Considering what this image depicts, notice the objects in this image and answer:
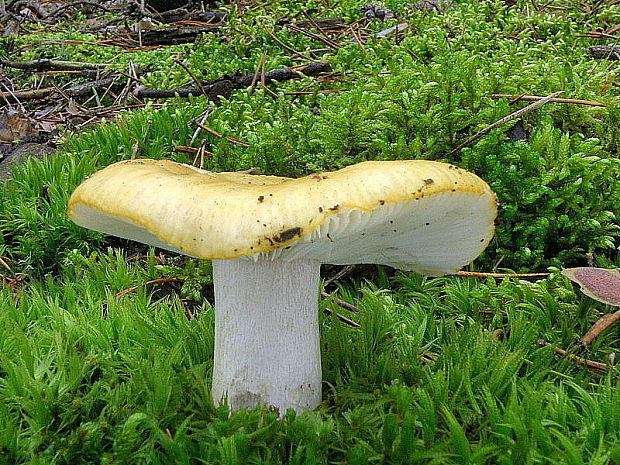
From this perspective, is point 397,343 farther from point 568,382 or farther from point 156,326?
point 156,326

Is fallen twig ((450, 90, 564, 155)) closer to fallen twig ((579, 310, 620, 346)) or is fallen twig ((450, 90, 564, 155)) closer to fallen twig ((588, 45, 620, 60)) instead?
fallen twig ((579, 310, 620, 346))

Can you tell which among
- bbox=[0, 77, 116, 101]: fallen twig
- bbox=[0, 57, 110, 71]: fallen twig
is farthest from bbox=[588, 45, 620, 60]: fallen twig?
bbox=[0, 57, 110, 71]: fallen twig

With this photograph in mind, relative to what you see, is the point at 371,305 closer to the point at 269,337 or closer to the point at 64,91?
the point at 269,337

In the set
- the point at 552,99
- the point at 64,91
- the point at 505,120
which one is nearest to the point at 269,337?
the point at 505,120

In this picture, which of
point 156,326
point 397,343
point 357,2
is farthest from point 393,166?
point 357,2

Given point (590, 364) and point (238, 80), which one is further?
point (238, 80)

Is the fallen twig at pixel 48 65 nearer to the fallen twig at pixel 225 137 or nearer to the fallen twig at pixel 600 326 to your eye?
the fallen twig at pixel 225 137

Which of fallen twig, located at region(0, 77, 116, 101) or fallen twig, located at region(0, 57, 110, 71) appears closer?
fallen twig, located at region(0, 77, 116, 101)

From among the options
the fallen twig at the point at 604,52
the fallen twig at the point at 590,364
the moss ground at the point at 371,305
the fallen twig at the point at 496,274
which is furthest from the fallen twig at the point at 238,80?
the fallen twig at the point at 590,364

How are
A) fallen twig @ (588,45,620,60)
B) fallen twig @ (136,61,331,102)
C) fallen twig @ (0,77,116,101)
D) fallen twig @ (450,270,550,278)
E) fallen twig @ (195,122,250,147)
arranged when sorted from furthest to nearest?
fallen twig @ (0,77,116,101) < fallen twig @ (136,61,331,102) < fallen twig @ (588,45,620,60) < fallen twig @ (195,122,250,147) < fallen twig @ (450,270,550,278)
